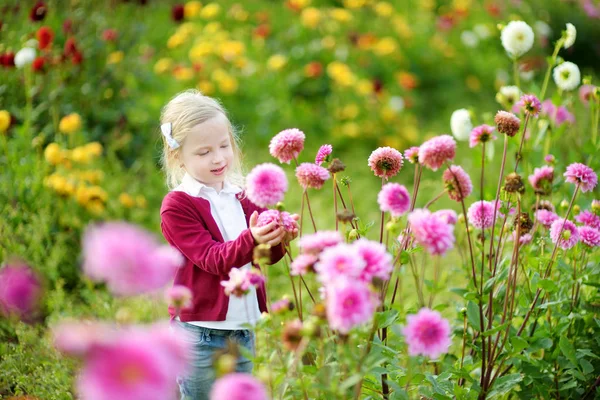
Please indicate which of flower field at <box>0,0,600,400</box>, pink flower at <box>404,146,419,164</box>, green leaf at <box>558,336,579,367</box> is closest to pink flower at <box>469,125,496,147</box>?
flower field at <box>0,0,600,400</box>

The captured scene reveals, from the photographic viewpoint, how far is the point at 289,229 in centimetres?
152

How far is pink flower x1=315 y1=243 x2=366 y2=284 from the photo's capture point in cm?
105

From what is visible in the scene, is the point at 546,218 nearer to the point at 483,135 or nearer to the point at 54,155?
the point at 483,135

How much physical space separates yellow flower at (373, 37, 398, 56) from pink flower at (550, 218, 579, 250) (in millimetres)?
4152

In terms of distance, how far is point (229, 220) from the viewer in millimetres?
1899

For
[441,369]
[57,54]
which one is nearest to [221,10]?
[57,54]

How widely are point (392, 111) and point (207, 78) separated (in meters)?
1.50

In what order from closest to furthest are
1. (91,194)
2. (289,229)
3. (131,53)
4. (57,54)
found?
(289,229) → (91,194) → (57,54) → (131,53)

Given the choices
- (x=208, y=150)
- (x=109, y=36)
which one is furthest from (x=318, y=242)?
(x=109, y=36)

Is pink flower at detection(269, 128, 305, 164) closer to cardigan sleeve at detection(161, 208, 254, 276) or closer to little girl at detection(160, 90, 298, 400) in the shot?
cardigan sleeve at detection(161, 208, 254, 276)

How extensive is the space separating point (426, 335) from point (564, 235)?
73cm

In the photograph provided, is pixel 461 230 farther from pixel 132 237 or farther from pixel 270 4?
pixel 270 4

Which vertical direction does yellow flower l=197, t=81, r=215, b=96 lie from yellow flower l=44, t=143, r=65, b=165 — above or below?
above

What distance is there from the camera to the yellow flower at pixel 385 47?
5654mm
